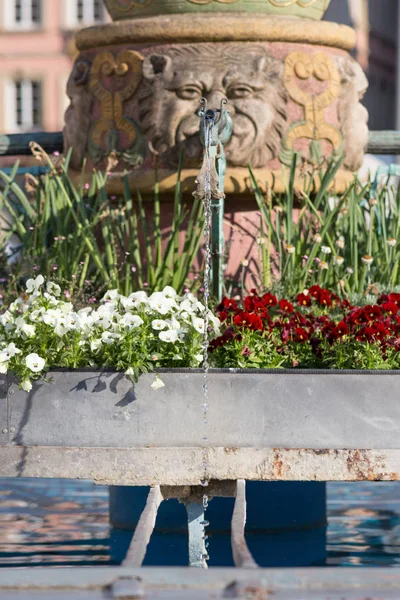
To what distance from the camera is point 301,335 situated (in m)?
5.84

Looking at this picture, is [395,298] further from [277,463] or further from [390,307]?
[277,463]

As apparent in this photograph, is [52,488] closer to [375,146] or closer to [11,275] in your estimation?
[11,275]

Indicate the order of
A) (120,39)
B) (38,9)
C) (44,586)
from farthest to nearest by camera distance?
(38,9), (120,39), (44,586)

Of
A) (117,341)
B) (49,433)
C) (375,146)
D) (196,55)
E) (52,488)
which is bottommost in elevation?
(52,488)

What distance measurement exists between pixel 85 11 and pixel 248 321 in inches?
1336

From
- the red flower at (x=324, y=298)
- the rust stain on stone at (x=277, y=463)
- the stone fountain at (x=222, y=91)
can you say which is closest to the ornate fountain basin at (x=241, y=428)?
the rust stain on stone at (x=277, y=463)

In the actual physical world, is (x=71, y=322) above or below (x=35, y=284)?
below

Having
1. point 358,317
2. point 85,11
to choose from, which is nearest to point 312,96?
point 358,317

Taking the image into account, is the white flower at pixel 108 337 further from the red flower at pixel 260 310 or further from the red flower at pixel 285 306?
the red flower at pixel 285 306

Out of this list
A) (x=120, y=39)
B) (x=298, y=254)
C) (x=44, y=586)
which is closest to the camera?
(x=44, y=586)

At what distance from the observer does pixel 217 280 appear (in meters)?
7.07

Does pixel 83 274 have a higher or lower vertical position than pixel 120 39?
lower

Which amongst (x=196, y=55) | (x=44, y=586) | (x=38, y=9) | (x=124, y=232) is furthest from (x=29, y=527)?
(x=38, y=9)

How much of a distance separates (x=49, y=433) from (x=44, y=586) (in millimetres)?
1789
